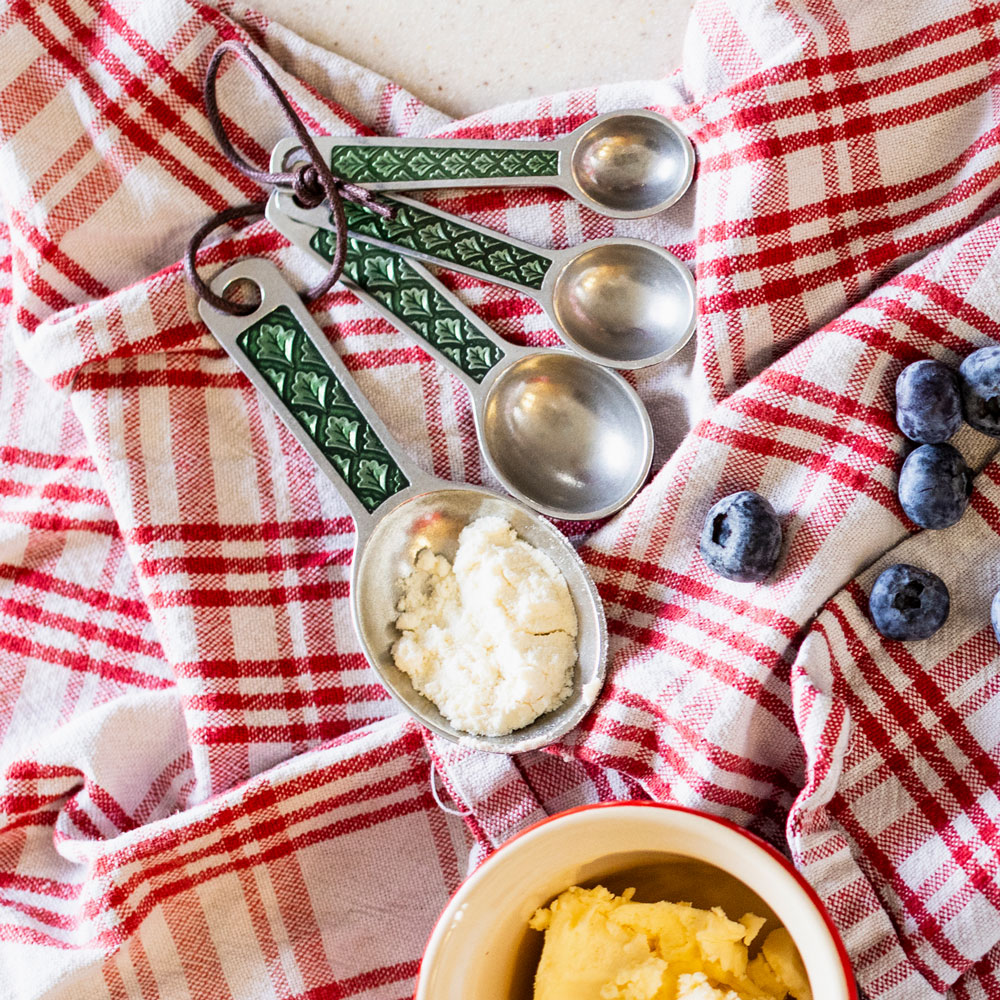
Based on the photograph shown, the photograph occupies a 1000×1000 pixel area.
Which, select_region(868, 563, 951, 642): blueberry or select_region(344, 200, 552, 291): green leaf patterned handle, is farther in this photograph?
select_region(344, 200, 552, 291): green leaf patterned handle

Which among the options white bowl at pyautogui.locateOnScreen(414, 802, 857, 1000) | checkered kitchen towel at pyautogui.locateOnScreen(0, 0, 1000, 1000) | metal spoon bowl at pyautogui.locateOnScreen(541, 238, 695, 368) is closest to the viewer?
white bowl at pyautogui.locateOnScreen(414, 802, 857, 1000)

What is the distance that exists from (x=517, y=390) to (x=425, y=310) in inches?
4.8

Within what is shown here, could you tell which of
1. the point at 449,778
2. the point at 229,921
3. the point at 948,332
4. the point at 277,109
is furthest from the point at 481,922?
the point at 277,109

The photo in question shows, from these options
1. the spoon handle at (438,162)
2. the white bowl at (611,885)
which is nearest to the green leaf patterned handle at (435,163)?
the spoon handle at (438,162)

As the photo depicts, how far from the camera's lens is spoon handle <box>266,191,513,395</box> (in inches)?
40.6

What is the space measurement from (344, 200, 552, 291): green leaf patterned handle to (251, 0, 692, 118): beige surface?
155mm

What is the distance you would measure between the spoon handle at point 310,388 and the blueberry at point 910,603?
0.43m

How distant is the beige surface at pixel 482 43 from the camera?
1.09 m

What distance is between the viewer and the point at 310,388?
1034 millimetres

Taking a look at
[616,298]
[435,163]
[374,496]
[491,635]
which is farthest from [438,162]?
[491,635]

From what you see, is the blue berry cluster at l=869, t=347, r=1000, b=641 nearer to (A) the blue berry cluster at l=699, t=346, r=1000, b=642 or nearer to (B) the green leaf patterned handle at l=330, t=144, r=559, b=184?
(A) the blue berry cluster at l=699, t=346, r=1000, b=642

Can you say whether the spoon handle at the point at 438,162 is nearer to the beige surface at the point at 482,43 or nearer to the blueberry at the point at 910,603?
the beige surface at the point at 482,43

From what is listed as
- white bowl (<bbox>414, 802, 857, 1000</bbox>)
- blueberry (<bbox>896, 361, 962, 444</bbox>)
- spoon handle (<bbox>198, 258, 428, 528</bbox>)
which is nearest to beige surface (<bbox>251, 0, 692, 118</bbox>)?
spoon handle (<bbox>198, 258, 428, 528</bbox>)

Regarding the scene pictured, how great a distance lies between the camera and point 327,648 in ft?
3.49
